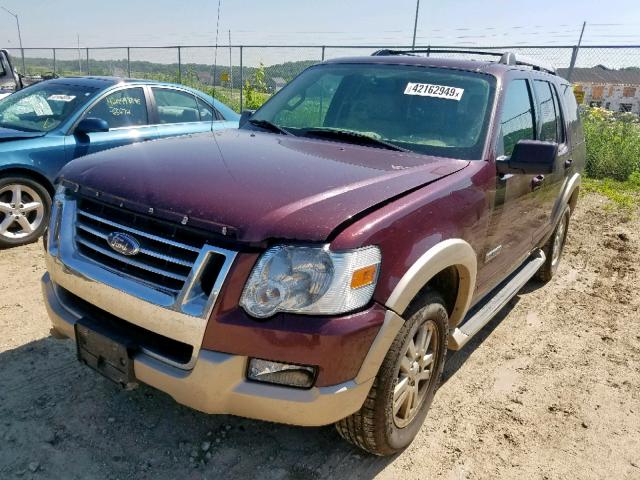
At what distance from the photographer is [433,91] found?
3.23m

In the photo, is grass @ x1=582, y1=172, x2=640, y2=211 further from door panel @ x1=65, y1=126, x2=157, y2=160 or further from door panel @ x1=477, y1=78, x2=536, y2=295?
door panel @ x1=65, y1=126, x2=157, y2=160

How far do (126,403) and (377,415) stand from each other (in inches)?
54.7

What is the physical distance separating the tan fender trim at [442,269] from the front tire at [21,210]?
13.2 ft

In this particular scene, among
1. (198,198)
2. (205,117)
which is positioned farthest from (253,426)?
(205,117)

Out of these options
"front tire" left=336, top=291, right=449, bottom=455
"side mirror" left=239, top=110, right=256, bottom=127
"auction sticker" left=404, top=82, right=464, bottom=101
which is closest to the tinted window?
"auction sticker" left=404, top=82, right=464, bottom=101

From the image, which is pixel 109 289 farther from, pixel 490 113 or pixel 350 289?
pixel 490 113

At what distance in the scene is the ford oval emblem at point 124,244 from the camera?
2150 millimetres

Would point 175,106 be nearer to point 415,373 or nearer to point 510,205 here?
point 510,205

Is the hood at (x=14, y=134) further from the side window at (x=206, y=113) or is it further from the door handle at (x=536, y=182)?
the door handle at (x=536, y=182)

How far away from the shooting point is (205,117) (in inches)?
252

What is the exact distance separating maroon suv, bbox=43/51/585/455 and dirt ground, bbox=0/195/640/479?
0.96 ft

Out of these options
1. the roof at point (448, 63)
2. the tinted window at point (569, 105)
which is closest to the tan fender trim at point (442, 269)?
the roof at point (448, 63)

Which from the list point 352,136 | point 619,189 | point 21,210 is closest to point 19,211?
point 21,210

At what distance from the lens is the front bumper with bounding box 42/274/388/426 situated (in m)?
1.96
